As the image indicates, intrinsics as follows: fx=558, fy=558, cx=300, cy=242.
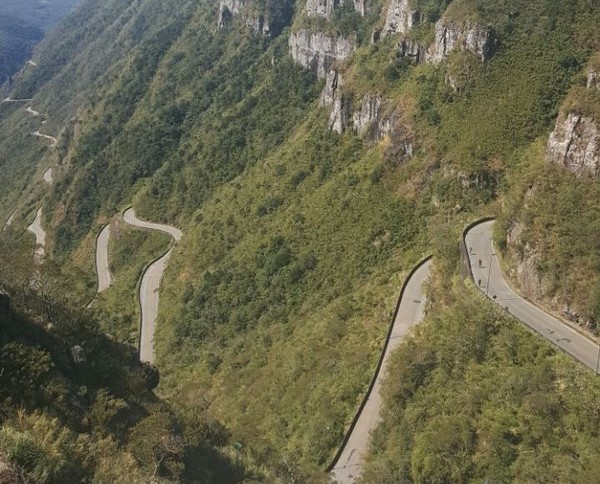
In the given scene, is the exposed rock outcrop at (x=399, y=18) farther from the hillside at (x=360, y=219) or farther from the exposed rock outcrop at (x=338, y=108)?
the exposed rock outcrop at (x=338, y=108)

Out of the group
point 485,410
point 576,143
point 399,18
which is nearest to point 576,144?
point 576,143

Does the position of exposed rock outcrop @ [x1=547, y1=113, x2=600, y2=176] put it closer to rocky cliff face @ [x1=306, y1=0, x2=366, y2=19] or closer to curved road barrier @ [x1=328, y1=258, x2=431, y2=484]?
curved road barrier @ [x1=328, y1=258, x2=431, y2=484]

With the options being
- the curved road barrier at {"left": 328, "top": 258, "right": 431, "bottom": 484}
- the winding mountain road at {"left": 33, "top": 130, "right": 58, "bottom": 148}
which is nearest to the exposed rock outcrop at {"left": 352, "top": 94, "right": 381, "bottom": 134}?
the curved road barrier at {"left": 328, "top": 258, "right": 431, "bottom": 484}

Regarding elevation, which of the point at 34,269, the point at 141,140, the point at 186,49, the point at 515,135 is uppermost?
the point at 515,135

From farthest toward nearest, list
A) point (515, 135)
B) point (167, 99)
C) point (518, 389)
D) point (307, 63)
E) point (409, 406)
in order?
point (167, 99)
point (307, 63)
point (515, 135)
point (409, 406)
point (518, 389)

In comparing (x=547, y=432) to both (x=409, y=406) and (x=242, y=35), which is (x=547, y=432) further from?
(x=242, y=35)

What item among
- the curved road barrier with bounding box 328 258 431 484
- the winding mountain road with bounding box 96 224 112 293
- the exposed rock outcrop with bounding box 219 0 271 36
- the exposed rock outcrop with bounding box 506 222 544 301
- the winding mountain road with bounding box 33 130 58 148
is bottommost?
the winding mountain road with bounding box 33 130 58 148

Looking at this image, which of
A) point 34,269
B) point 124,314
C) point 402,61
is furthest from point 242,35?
point 34,269
